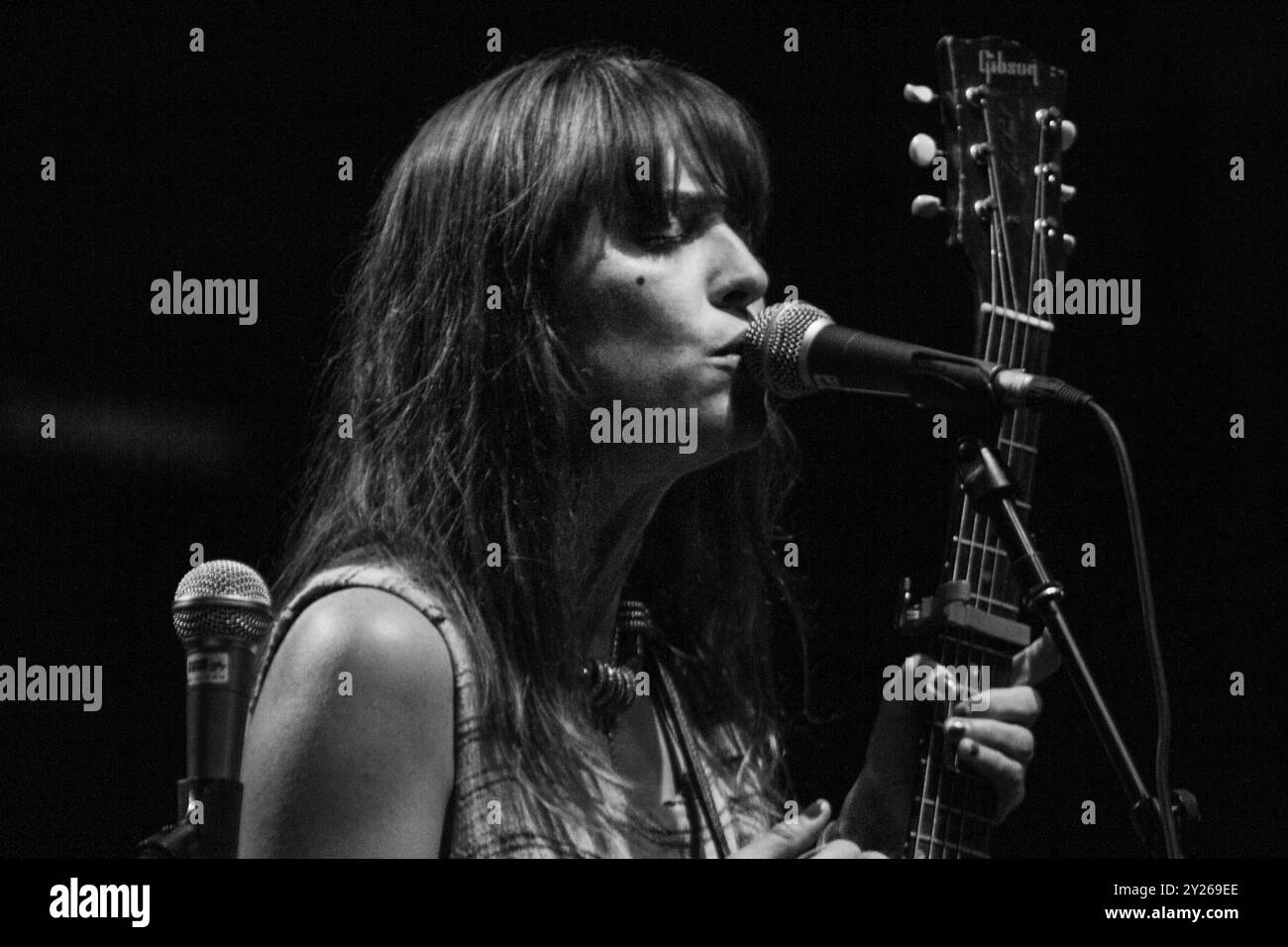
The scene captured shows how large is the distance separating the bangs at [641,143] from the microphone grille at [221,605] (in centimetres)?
57

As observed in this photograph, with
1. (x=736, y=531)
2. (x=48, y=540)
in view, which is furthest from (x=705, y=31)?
(x=48, y=540)

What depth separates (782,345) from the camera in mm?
1722

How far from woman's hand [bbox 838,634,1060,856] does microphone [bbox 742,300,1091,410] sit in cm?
34

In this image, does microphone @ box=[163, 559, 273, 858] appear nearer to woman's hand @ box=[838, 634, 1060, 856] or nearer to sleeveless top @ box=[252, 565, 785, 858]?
sleeveless top @ box=[252, 565, 785, 858]

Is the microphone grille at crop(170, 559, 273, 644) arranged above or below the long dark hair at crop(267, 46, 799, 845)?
below

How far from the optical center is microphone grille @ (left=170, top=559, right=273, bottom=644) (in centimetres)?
143

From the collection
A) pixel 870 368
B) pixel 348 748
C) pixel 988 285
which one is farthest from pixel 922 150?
pixel 348 748

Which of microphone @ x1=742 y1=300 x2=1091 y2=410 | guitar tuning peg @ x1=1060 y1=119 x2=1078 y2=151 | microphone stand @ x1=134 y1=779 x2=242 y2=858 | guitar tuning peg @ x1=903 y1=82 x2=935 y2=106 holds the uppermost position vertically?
guitar tuning peg @ x1=903 y1=82 x2=935 y2=106

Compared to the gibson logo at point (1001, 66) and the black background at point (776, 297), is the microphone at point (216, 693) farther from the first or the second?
the gibson logo at point (1001, 66)

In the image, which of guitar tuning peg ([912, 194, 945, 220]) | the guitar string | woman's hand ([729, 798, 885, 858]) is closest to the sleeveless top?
woman's hand ([729, 798, 885, 858])

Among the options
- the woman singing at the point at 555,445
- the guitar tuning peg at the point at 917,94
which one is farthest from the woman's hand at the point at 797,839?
the guitar tuning peg at the point at 917,94

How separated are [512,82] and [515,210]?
17 cm
